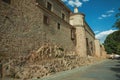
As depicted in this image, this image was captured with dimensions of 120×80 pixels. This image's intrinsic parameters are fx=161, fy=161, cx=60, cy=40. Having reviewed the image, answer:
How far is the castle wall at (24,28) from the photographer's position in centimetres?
1155

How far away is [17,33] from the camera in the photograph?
1278 centimetres

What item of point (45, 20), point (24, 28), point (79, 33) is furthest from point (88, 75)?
point (79, 33)

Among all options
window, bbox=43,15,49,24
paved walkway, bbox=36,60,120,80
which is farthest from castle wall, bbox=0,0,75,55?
paved walkway, bbox=36,60,120,80

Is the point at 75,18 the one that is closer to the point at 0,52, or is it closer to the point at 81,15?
the point at 81,15

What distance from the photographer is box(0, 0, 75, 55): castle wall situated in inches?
455

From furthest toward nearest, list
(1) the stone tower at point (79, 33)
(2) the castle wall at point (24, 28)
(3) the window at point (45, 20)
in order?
(1) the stone tower at point (79, 33) → (3) the window at point (45, 20) → (2) the castle wall at point (24, 28)

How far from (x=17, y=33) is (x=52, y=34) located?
21.2 feet

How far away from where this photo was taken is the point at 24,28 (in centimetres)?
1371

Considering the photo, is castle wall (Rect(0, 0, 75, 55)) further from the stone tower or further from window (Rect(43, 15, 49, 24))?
the stone tower

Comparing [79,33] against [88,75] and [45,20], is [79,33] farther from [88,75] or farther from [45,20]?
[88,75]

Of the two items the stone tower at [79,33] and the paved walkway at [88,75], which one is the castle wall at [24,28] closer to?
the paved walkway at [88,75]

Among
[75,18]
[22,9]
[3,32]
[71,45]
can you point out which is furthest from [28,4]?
[75,18]

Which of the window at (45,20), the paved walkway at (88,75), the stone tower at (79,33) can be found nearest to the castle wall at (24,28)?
the window at (45,20)

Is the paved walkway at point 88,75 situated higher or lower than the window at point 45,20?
lower
